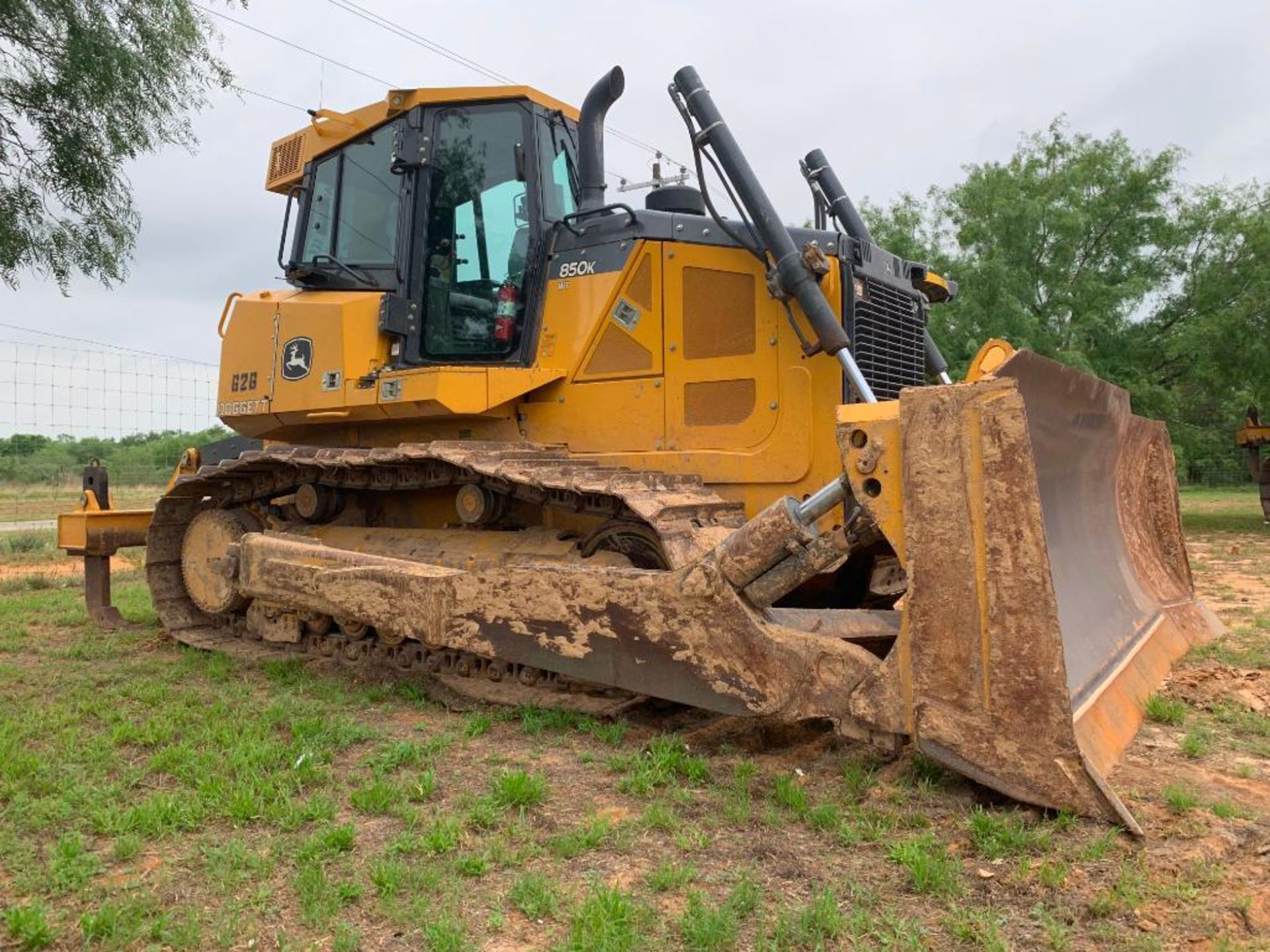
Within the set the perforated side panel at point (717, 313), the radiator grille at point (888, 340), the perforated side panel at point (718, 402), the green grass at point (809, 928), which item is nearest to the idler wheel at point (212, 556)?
the perforated side panel at point (718, 402)

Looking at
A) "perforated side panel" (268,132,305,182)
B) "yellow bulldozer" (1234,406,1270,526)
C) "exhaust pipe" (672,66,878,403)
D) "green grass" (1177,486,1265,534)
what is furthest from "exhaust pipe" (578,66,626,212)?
"yellow bulldozer" (1234,406,1270,526)

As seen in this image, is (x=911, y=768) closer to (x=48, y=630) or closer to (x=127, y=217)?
(x=48, y=630)

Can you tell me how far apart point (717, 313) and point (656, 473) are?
89 cm

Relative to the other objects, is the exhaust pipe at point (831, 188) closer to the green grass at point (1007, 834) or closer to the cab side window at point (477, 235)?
→ the cab side window at point (477, 235)

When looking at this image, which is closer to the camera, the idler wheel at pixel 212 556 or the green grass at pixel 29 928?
the green grass at pixel 29 928

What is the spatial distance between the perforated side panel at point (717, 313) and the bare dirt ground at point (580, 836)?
1.83 metres

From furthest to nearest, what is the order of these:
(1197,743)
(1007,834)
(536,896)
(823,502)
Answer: (1197,743) → (823,502) → (1007,834) → (536,896)

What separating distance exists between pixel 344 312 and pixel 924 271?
347 cm

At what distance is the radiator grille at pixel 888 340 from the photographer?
4.77 metres

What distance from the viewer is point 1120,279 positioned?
18.1 m

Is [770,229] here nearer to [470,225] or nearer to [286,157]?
[470,225]

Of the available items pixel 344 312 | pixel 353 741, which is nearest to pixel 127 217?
pixel 344 312

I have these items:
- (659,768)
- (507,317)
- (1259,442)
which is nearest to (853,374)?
(659,768)

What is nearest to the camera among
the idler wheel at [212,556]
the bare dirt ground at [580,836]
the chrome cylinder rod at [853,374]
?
the bare dirt ground at [580,836]
